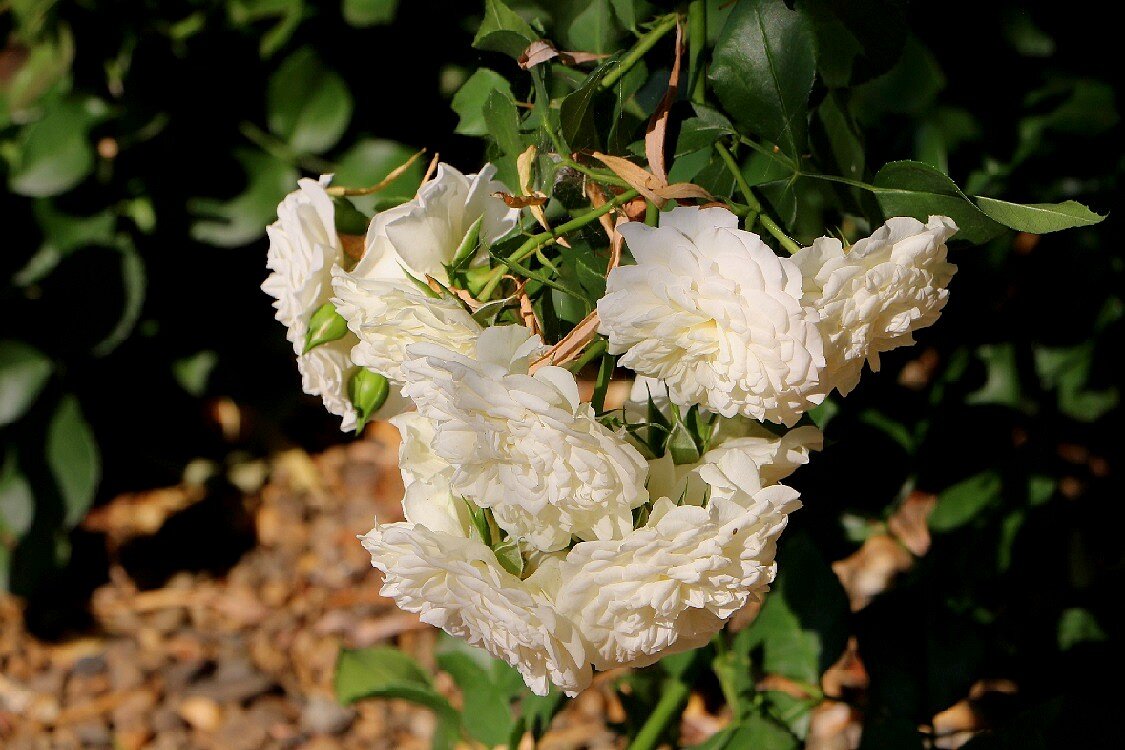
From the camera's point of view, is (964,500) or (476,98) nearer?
(476,98)

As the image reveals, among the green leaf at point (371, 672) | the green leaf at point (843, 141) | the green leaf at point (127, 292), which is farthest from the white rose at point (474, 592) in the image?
the green leaf at point (127, 292)

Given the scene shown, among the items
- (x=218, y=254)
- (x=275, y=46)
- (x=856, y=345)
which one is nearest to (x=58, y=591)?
(x=218, y=254)

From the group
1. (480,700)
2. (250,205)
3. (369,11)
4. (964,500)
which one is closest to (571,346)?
(480,700)

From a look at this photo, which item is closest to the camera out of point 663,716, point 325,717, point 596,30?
point 596,30

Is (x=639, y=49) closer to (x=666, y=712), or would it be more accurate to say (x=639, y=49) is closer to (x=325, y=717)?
(x=666, y=712)

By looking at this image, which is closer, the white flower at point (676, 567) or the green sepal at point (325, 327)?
the white flower at point (676, 567)

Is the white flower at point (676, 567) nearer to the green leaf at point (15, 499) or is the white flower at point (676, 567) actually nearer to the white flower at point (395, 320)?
the white flower at point (395, 320)

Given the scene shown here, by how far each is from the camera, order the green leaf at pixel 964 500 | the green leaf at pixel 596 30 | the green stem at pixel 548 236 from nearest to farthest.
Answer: the green stem at pixel 548 236, the green leaf at pixel 596 30, the green leaf at pixel 964 500
